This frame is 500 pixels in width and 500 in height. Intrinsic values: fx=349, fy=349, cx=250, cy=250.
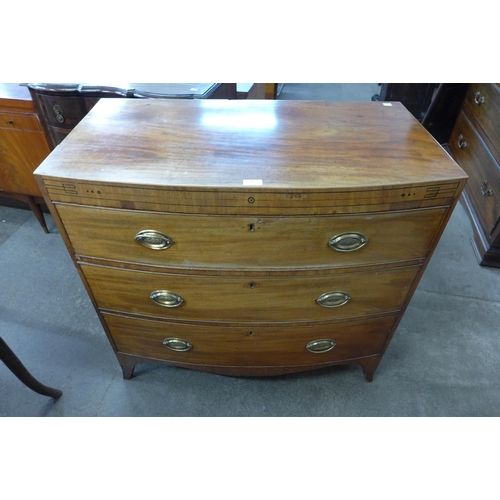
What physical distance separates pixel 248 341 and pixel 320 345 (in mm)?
240

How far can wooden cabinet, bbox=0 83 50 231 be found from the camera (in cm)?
156

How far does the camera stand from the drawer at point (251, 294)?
0.93 meters

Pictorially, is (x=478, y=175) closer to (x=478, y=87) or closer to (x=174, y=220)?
(x=478, y=87)

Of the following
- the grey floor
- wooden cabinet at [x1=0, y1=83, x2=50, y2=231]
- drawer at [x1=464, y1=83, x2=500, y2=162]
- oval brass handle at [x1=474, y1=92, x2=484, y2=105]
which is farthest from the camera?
oval brass handle at [x1=474, y1=92, x2=484, y2=105]

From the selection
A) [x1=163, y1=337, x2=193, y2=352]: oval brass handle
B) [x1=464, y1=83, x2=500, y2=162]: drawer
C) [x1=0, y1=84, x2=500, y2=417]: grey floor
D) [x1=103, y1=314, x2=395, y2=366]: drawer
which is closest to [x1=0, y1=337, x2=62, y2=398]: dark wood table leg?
[x1=0, y1=84, x2=500, y2=417]: grey floor

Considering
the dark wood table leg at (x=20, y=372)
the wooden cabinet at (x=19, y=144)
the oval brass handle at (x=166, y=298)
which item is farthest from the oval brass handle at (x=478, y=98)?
the dark wood table leg at (x=20, y=372)

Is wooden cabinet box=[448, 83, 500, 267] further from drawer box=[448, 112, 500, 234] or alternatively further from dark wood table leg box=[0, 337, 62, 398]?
dark wood table leg box=[0, 337, 62, 398]

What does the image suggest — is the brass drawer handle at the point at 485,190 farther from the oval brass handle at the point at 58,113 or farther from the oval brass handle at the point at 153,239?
the oval brass handle at the point at 58,113

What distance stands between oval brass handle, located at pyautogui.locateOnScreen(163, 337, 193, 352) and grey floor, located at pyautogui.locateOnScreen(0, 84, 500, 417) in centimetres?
30

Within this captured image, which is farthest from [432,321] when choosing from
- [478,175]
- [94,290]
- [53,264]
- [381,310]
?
[53,264]

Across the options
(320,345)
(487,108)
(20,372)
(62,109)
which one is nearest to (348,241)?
(320,345)

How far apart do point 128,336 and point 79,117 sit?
35.3 inches

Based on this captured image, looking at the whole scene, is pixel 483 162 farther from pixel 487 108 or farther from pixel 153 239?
pixel 153 239

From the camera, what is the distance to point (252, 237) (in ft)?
2.68
